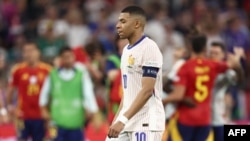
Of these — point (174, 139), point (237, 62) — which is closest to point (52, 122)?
point (174, 139)

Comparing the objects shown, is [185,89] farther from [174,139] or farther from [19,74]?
[19,74]

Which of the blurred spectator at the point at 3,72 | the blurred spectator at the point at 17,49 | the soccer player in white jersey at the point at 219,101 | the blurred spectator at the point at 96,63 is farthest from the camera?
the blurred spectator at the point at 17,49

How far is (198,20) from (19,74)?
712 centimetres

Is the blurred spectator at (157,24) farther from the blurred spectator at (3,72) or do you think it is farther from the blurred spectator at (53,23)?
the blurred spectator at (3,72)

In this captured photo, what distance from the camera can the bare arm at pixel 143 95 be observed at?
11.3m

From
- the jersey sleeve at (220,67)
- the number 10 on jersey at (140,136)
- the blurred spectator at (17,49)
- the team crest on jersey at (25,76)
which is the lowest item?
the number 10 on jersey at (140,136)

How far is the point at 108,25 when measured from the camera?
24.0m

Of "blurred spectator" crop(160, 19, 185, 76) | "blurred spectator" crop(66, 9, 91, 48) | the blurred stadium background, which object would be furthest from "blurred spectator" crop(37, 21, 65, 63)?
"blurred spectator" crop(160, 19, 185, 76)

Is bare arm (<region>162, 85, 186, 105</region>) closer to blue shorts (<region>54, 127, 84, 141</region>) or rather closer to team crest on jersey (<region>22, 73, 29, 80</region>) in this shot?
blue shorts (<region>54, 127, 84, 141</region>)

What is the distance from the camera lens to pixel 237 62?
14484 millimetres

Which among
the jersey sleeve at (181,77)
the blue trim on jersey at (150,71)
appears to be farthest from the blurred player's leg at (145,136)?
the jersey sleeve at (181,77)

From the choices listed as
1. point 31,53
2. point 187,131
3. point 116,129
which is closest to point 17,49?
point 31,53

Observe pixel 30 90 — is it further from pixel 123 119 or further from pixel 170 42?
pixel 123 119

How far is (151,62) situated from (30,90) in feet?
22.5
